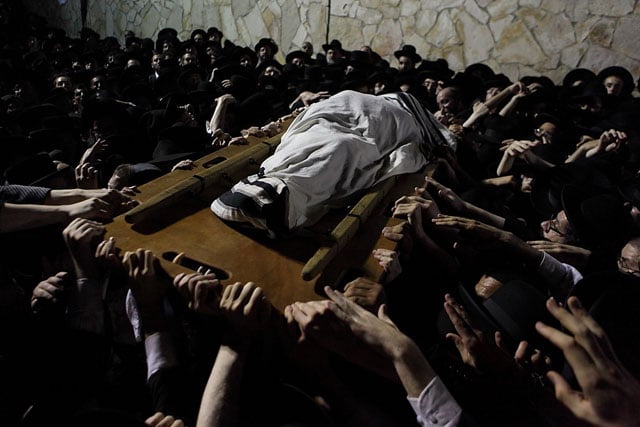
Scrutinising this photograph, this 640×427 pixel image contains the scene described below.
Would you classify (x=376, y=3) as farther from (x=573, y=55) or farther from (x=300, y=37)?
(x=573, y=55)

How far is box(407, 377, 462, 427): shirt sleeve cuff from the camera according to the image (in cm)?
109

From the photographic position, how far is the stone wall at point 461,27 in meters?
5.71

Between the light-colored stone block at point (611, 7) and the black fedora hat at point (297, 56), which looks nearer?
the light-colored stone block at point (611, 7)

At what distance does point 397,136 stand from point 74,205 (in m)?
2.02

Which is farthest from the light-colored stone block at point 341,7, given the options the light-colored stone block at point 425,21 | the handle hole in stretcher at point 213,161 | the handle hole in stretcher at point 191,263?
the handle hole in stretcher at point 191,263

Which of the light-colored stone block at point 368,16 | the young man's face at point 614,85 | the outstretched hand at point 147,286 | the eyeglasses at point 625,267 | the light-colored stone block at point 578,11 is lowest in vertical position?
the outstretched hand at point 147,286

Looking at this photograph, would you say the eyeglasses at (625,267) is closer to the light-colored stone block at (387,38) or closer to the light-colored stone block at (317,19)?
the light-colored stone block at (387,38)

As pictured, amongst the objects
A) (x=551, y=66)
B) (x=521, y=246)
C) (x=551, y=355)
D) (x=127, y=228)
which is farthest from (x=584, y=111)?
(x=127, y=228)

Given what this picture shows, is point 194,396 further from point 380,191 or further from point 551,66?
point 551,66

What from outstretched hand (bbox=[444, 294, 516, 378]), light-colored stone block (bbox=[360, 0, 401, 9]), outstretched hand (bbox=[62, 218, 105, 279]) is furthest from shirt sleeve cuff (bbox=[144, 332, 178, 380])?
light-colored stone block (bbox=[360, 0, 401, 9])

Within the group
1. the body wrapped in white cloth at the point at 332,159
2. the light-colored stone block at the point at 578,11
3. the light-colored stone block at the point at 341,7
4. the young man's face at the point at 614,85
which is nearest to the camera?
the body wrapped in white cloth at the point at 332,159

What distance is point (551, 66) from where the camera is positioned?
6227 mm

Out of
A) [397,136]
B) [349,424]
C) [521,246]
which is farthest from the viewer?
[397,136]

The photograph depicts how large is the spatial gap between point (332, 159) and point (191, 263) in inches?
36.7
